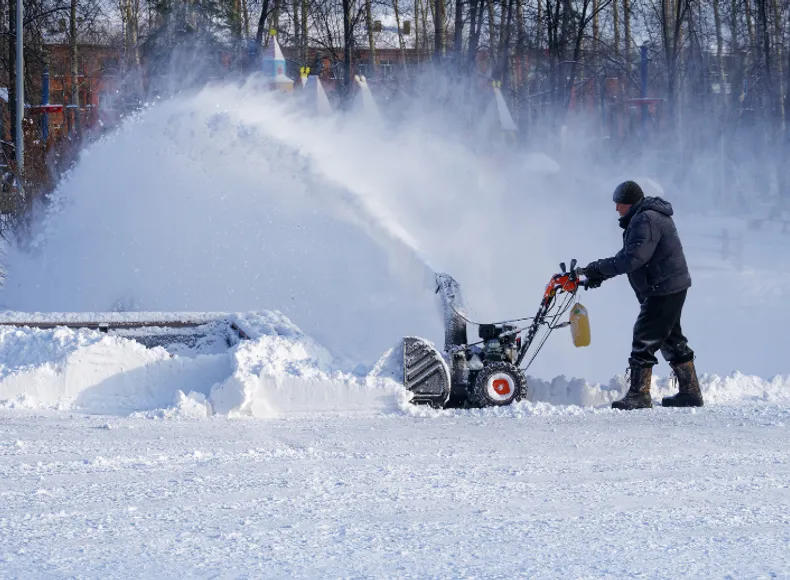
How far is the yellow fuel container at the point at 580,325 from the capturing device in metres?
7.23

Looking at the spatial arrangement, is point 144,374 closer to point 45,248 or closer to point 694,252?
point 45,248

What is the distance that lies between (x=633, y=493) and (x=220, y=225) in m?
7.91

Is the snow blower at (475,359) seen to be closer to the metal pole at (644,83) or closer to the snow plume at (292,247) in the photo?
the snow plume at (292,247)

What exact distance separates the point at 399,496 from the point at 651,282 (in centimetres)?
305

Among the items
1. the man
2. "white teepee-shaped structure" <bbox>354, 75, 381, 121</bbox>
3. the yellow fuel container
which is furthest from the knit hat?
"white teepee-shaped structure" <bbox>354, 75, 381, 121</bbox>

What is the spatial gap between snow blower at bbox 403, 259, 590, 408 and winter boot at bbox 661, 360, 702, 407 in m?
0.71

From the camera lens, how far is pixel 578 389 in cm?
775

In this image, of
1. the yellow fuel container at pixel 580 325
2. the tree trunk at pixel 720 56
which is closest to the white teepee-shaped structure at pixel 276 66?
the tree trunk at pixel 720 56

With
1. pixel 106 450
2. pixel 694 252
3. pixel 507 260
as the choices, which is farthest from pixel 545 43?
pixel 106 450

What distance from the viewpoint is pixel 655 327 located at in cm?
729

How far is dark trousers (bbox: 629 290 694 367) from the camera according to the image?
7.26m

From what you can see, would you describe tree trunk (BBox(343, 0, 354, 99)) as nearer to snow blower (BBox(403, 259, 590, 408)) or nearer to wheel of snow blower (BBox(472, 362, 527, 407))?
snow blower (BBox(403, 259, 590, 408))

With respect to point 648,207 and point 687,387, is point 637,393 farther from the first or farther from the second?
point 648,207

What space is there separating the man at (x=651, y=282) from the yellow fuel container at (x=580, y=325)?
212 millimetres
